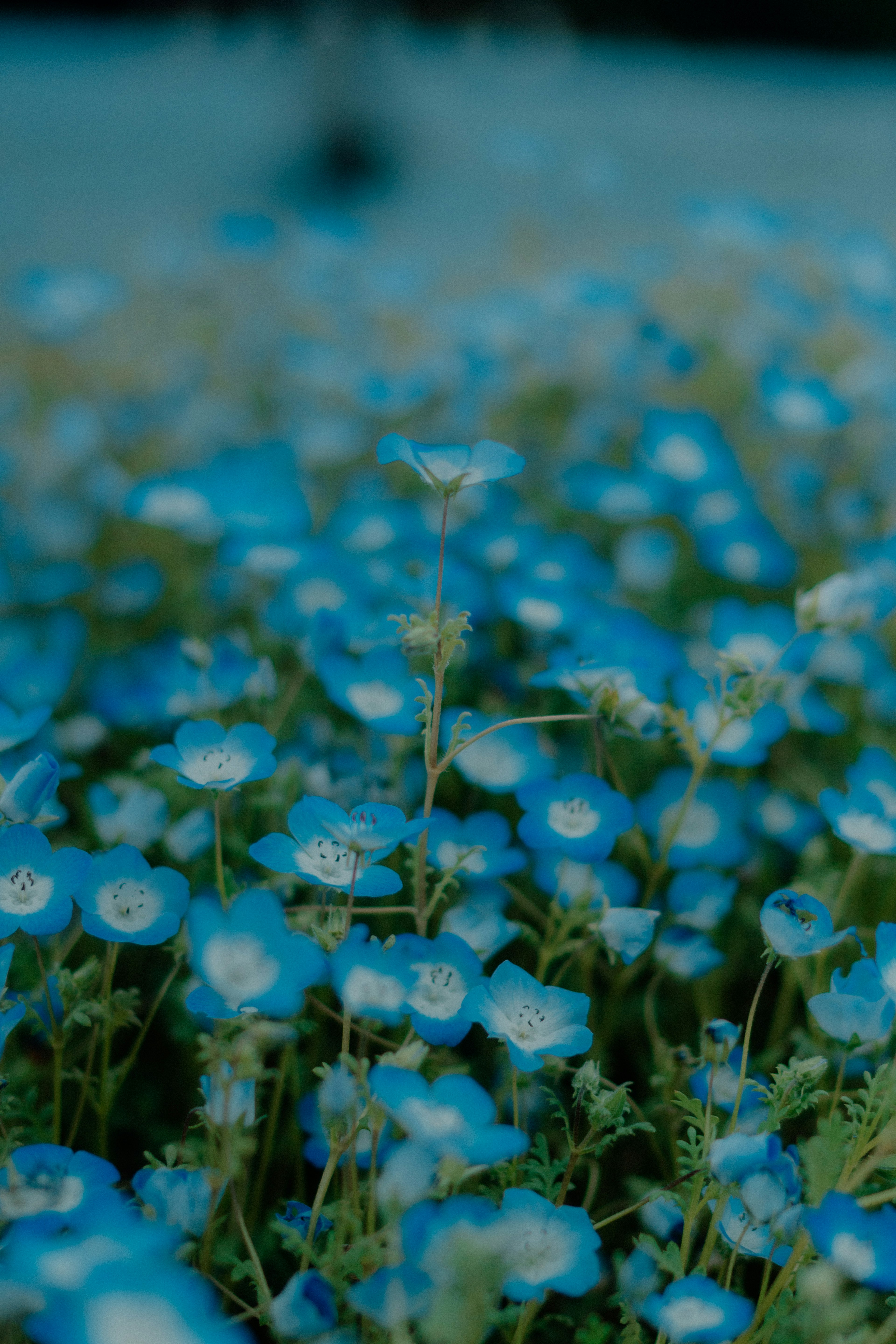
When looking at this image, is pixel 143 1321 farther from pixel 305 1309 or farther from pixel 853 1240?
pixel 853 1240

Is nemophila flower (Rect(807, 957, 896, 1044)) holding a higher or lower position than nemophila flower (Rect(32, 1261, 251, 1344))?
lower

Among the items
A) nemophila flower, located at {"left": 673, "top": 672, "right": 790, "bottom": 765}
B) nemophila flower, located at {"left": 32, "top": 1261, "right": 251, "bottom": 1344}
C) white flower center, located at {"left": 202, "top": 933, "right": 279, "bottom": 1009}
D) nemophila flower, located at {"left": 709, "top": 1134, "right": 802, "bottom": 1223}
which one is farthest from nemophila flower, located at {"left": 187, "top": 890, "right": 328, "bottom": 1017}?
nemophila flower, located at {"left": 673, "top": 672, "right": 790, "bottom": 765}

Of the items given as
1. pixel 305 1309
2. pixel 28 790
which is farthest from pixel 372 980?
pixel 28 790

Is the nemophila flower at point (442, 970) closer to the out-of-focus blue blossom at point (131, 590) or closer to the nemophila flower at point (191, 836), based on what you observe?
the nemophila flower at point (191, 836)

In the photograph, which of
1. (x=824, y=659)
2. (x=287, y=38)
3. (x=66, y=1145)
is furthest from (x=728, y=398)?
(x=287, y=38)

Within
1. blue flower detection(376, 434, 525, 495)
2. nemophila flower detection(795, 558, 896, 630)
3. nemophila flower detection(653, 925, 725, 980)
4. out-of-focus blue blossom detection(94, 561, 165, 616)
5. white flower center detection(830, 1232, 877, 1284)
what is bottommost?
out-of-focus blue blossom detection(94, 561, 165, 616)

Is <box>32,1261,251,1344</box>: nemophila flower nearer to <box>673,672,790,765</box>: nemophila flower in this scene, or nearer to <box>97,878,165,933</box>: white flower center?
<box>97,878,165,933</box>: white flower center

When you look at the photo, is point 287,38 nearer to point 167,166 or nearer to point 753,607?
point 167,166

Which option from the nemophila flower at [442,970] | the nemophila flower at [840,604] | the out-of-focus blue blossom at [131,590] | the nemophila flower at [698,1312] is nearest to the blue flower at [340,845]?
the nemophila flower at [442,970]
